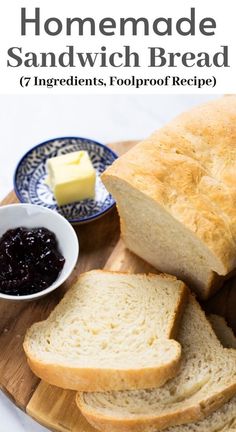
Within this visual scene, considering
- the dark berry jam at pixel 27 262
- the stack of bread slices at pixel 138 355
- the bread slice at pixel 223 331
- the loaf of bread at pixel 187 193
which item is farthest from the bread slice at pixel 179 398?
the dark berry jam at pixel 27 262

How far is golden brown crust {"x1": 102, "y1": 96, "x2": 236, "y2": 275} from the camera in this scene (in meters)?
4.05

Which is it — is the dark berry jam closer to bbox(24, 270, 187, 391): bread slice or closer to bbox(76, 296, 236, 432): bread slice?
bbox(24, 270, 187, 391): bread slice

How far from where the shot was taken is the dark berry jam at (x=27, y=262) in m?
4.27

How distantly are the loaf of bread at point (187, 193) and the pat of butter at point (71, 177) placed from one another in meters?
0.44

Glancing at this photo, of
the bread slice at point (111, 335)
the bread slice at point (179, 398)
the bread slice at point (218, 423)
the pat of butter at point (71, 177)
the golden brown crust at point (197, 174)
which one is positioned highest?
the golden brown crust at point (197, 174)

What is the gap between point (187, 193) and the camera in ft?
13.5

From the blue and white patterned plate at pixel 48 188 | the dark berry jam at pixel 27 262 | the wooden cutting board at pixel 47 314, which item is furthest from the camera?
the blue and white patterned plate at pixel 48 188

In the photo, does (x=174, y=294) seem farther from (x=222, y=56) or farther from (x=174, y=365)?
(x=222, y=56)

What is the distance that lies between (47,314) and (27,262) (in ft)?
1.43

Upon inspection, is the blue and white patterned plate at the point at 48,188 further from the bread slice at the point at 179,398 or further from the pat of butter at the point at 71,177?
the bread slice at the point at 179,398

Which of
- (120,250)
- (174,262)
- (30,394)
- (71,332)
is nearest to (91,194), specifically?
(120,250)

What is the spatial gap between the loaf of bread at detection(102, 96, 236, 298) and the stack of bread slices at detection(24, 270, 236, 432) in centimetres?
23

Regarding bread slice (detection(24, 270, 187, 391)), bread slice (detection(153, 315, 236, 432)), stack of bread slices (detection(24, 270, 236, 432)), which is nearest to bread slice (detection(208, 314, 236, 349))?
stack of bread slices (detection(24, 270, 236, 432))

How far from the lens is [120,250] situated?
192 inches
